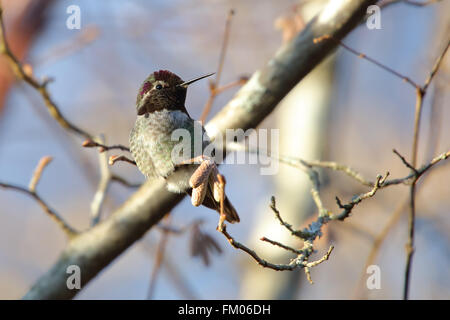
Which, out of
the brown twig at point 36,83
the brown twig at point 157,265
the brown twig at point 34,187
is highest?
the brown twig at point 36,83

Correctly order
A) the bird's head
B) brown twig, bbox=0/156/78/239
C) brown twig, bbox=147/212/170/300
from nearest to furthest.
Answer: the bird's head
brown twig, bbox=0/156/78/239
brown twig, bbox=147/212/170/300

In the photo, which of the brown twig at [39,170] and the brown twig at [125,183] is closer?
the brown twig at [39,170]

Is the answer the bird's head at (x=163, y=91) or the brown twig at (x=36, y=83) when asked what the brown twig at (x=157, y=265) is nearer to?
the brown twig at (x=36, y=83)

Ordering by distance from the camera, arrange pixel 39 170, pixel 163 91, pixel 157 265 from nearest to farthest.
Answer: pixel 163 91 < pixel 39 170 < pixel 157 265

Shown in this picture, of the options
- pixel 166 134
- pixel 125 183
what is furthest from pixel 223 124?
pixel 166 134

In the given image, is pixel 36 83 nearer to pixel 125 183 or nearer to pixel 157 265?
pixel 125 183

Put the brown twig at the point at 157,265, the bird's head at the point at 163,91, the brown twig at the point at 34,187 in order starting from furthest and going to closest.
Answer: the brown twig at the point at 157,265, the brown twig at the point at 34,187, the bird's head at the point at 163,91

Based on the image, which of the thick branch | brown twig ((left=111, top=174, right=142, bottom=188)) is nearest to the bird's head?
the thick branch

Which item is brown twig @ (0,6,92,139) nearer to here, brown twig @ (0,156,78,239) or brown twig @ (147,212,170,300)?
brown twig @ (0,156,78,239)

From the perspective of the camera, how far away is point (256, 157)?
2.76 m

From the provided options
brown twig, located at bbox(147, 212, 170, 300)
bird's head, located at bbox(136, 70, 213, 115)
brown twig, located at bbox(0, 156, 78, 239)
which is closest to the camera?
bird's head, located at bbox(136, 70, 213, 115)

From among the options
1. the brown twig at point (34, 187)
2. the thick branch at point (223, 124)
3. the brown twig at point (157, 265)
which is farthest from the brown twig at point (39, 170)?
the brown twig at point (157, 265)

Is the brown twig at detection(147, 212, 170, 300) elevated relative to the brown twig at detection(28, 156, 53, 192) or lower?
lower
